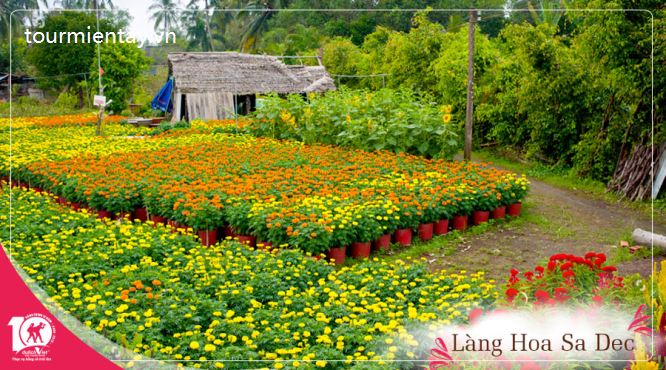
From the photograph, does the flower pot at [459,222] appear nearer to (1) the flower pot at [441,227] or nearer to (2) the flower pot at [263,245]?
(1) the flower pot at [441,227]

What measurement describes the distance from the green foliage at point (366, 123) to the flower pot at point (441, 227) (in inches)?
121

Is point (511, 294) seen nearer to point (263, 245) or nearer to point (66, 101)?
point (263, 245)

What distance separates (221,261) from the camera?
4988 mm

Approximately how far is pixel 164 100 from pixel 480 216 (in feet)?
62.3

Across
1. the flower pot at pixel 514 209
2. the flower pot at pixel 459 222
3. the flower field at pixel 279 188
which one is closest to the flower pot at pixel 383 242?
the flower field at pixel 279 188

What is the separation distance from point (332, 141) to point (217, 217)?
18.2 feet

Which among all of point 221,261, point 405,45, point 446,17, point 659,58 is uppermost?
point 446,17

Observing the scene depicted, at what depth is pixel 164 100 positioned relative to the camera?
23.5 m

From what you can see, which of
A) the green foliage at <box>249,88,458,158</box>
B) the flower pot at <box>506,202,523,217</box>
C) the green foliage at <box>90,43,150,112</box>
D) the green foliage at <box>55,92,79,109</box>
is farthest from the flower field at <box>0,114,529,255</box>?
the green foliage at <box>55,92,79,109</box>

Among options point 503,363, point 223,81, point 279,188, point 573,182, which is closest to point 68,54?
point 223,81

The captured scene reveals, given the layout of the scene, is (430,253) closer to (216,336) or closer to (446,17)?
(216,336)

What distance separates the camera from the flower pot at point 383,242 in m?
6.64

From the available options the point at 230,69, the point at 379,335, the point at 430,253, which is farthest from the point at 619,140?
the point at 230,69

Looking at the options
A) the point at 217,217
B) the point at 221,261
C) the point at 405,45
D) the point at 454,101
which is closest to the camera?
the point at 221,261
